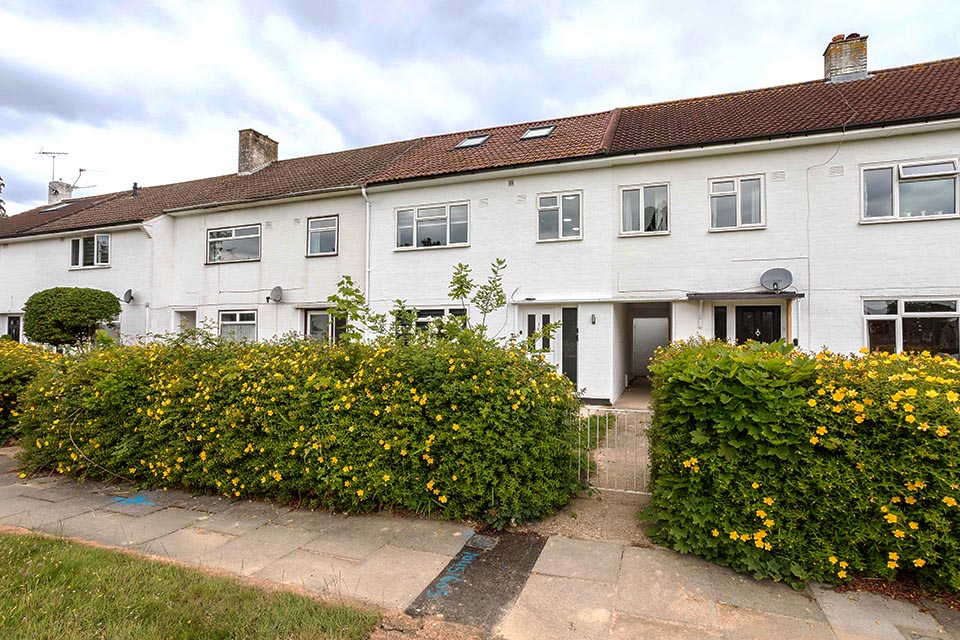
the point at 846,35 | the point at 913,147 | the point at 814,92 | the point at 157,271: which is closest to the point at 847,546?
the point at 913,147

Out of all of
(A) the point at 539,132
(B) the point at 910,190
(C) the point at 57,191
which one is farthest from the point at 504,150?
(C) the point at 57,191

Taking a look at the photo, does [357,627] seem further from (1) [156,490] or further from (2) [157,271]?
(2) [157,271]

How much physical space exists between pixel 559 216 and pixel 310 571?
9.37 metres

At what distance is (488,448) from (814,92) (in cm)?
1291

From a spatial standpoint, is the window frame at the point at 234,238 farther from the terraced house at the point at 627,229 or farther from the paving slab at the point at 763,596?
the paving slab at the point at 763,596

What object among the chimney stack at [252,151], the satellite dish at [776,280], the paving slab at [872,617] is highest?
the chimney stack at [252,151]

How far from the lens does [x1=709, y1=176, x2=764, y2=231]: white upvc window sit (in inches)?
385

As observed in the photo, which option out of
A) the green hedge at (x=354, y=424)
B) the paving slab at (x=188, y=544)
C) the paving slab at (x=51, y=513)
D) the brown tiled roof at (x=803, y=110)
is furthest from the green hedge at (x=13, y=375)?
the brown tiled roof at (x=803, y=110)

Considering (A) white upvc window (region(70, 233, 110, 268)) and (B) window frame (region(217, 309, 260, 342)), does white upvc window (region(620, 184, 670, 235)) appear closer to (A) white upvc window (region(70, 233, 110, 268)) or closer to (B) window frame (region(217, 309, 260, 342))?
(B) window frame (region(217, 309, 260, 342))

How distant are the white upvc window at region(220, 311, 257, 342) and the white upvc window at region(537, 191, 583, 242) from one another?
9.19m

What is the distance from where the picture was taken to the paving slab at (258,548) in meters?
3.44

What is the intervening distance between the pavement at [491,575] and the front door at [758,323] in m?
7.78

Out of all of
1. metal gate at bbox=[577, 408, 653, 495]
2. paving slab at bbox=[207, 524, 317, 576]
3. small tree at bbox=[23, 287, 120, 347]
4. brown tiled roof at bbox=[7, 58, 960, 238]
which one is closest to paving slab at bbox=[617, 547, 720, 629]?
metal gate at bbox=[577, 408, 653, 495]

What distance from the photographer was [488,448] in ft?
12.8
